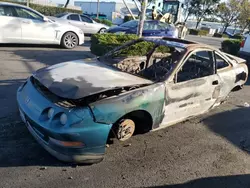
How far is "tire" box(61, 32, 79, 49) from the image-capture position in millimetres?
10281

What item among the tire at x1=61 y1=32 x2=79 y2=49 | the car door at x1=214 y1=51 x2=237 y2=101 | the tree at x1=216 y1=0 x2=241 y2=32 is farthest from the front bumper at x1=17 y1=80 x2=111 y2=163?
the tree at x1=216 y1=0 x2=241 y2=32

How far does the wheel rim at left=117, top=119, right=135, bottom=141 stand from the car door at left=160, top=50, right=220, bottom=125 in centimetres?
59

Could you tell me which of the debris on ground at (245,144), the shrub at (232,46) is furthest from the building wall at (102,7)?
the debris on ground at (245,144)

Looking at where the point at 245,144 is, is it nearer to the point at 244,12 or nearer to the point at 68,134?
the point at 68,134

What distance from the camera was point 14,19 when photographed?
29.3ft

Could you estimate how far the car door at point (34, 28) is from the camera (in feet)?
29.9

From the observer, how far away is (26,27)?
9125mm

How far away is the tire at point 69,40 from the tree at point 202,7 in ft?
129

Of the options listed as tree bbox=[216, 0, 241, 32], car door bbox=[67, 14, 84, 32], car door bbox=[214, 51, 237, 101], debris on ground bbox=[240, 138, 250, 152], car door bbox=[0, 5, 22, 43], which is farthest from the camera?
tree bbox=[216, 0, 241, 32]

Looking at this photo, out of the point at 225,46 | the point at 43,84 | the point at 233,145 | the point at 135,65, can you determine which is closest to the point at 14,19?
the point at 135,65

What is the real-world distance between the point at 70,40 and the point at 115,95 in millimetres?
7819

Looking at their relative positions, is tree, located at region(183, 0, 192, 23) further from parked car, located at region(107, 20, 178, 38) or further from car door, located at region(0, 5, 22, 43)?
car door, located at region(0, 5, 22, 43)

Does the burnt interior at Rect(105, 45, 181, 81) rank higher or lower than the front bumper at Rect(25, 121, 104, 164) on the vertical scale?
higher

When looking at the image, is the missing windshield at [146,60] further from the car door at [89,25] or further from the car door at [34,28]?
the car door at [89,25]
